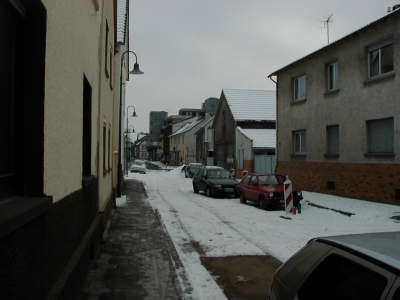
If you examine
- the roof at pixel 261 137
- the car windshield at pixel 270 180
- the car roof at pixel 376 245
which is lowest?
the car windshield at pixel 270 180

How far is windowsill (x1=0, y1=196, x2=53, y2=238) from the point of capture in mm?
2021

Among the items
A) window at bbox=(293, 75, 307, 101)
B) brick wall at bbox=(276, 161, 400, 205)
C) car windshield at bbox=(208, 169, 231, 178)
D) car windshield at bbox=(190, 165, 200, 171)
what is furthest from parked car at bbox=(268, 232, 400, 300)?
car windshield at bbox=(190, 165, 200, 171)

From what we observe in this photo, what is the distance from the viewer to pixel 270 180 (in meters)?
14.8

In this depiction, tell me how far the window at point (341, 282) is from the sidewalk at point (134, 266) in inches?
110

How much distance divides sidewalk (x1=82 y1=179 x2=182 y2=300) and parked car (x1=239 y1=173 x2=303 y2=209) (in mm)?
4937

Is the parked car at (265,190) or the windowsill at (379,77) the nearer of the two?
the windowsill at (379,77)

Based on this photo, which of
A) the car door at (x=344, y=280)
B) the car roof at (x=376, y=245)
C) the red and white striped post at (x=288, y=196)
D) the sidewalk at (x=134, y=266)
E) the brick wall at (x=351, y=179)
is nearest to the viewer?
the car door at (x=344, y=280)

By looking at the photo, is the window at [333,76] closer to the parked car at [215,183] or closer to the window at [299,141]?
the window at [299,141]

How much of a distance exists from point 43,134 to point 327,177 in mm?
15172

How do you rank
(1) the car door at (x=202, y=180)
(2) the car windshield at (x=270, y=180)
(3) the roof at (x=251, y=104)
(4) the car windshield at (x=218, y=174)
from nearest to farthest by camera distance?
(2) the car windshield at (x=270, y=180)
(1) the car door at (x=202, y=180)
(4) the car windshield at (x=218, y=174)
(3) the roof at (x=251, y=104)

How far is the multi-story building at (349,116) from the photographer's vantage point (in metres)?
12.7

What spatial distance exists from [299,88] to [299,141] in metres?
2.75

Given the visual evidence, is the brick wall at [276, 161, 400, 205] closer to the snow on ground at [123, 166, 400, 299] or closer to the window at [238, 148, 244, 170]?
the snow on ground at [123, 166, 400, 299]

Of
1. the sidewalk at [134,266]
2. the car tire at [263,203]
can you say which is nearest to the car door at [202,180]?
the car tire at [263,203]
